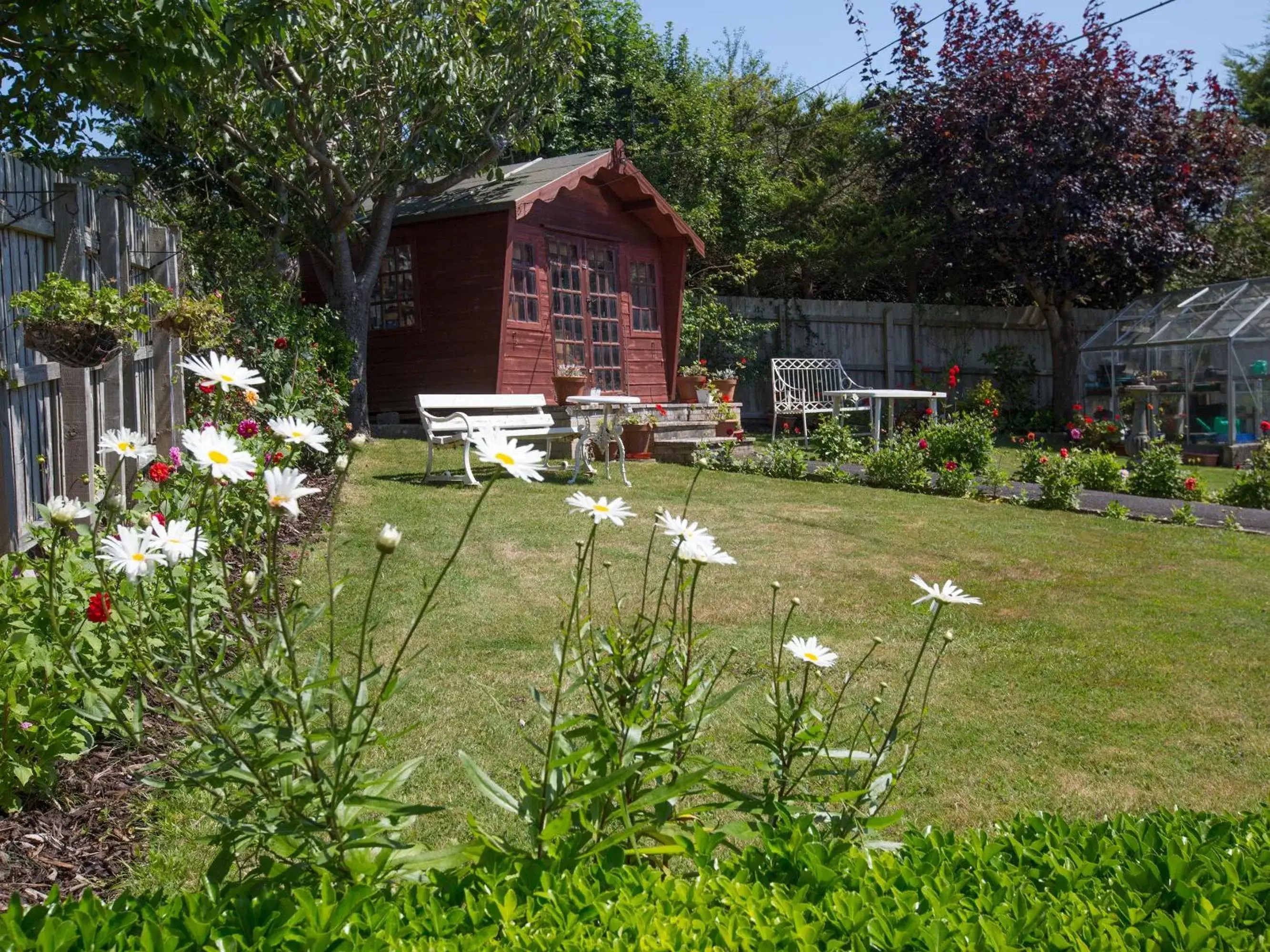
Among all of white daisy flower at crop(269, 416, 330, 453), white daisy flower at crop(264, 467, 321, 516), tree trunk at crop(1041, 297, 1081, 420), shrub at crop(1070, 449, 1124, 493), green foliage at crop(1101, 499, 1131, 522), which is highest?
tree trunk at crop(1041, 297, 1081, 420)

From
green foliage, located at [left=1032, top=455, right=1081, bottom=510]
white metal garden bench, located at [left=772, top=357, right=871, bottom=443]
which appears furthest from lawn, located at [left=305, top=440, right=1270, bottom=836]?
white metal garden bench, located at [left=772, top=357, right=871, bottom=443]

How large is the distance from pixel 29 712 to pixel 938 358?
1918 cm

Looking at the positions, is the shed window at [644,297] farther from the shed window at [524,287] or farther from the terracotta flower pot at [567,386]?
the terracotta flower pot at [567,386]

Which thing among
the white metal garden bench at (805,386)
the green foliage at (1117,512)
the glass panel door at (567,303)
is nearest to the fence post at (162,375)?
the green foliage at (1117,512)

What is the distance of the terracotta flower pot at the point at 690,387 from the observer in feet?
49.3

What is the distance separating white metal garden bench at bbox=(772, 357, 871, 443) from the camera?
47.6 ft

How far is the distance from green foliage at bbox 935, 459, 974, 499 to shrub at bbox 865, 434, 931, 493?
0.61 ft

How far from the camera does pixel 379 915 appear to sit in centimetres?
155

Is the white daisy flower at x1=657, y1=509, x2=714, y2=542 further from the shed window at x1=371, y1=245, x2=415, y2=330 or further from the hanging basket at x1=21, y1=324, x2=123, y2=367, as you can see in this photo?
the shed window at x1=371, y1=245, x2=415, y2=330

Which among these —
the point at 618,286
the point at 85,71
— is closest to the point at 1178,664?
the point at 85,71

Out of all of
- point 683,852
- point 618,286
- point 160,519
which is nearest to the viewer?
point 683,852

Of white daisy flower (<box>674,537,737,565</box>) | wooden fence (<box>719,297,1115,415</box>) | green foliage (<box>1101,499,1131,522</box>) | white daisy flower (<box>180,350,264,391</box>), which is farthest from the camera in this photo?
wooden fence (<box>719,297,1115,415</box>)

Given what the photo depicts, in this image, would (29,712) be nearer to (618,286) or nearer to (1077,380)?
(618,286)

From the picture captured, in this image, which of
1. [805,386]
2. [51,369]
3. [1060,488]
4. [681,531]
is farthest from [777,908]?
[805,386]
